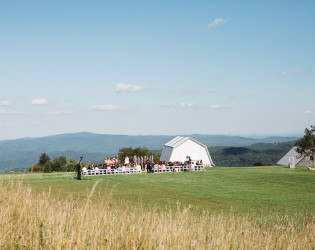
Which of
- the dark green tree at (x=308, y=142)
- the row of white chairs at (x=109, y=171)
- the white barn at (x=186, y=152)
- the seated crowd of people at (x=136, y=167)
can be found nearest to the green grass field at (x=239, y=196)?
the seated crowd of people at (x=136, y=167)

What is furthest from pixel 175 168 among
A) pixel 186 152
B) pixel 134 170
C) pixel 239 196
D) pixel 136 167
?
pixel 186 152

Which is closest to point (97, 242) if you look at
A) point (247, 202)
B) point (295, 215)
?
point (295, 215)

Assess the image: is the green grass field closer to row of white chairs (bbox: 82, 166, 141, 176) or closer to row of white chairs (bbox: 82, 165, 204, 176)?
row of white chairs (bbox: 82, 165, 204, 176)

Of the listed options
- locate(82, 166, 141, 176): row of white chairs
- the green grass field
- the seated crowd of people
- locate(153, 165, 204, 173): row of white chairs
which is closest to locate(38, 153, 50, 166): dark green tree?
the seated crowd of people

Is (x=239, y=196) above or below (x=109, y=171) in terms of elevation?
below

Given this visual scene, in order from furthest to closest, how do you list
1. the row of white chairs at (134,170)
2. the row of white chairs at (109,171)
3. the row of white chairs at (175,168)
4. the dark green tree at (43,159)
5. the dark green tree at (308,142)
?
the dark green tree at (43,159), the dark green tree at (308,142), the row of white chairs at (175,168), the row of white chairs at (134,170), the row of white chairs at (109,171)

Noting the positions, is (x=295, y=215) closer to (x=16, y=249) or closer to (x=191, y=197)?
(x=191, y=197)

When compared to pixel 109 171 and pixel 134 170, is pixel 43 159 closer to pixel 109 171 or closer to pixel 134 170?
pixel 134 170

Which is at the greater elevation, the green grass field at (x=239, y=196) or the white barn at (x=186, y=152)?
the white barn at (x=186, y=152)

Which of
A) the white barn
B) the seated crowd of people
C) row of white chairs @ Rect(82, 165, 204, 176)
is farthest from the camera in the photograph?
the white barn

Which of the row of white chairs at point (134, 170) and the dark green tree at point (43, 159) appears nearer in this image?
the row of white chairs at point (134, 170)

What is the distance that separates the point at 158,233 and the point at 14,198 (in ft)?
13.8

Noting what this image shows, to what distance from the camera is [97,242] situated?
23.3ft

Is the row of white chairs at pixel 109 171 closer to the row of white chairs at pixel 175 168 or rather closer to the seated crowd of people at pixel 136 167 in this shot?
the seated crowd of people at pixel 136 167
